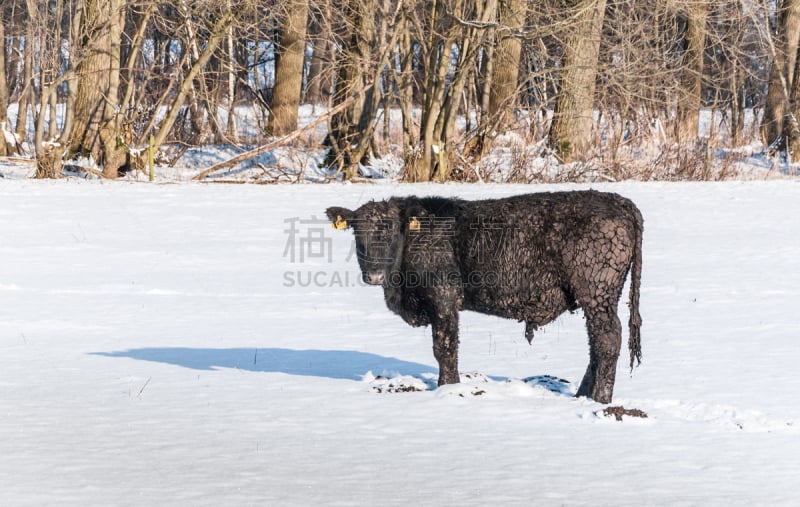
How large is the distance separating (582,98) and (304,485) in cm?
1757

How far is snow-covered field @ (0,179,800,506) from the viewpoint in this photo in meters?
5.52

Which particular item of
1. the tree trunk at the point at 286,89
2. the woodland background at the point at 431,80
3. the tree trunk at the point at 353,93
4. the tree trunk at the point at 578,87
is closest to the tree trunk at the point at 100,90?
the woodland background at the point at 431,80

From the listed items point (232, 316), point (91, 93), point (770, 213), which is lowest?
point (232, 316)

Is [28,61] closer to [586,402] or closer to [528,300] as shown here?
[528,300]

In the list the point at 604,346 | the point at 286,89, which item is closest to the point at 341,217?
the point at 604,346

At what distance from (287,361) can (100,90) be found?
13672 millimetres

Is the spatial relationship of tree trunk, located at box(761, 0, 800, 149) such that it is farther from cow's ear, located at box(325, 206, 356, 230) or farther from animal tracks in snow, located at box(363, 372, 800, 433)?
cow's ear, located at box(325, 206, 356, 230)

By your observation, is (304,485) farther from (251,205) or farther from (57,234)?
(251,205)

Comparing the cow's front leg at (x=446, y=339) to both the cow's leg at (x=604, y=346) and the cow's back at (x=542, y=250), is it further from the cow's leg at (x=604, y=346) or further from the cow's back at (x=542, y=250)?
the cow's leg at (x=604, y=346)

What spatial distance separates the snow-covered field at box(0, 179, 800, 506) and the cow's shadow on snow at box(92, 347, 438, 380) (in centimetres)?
3

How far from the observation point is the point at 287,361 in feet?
29.8

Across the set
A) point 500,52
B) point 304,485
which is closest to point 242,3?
point 500,52

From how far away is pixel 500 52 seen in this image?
2214 centimetres

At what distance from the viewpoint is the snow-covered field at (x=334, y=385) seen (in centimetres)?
552
